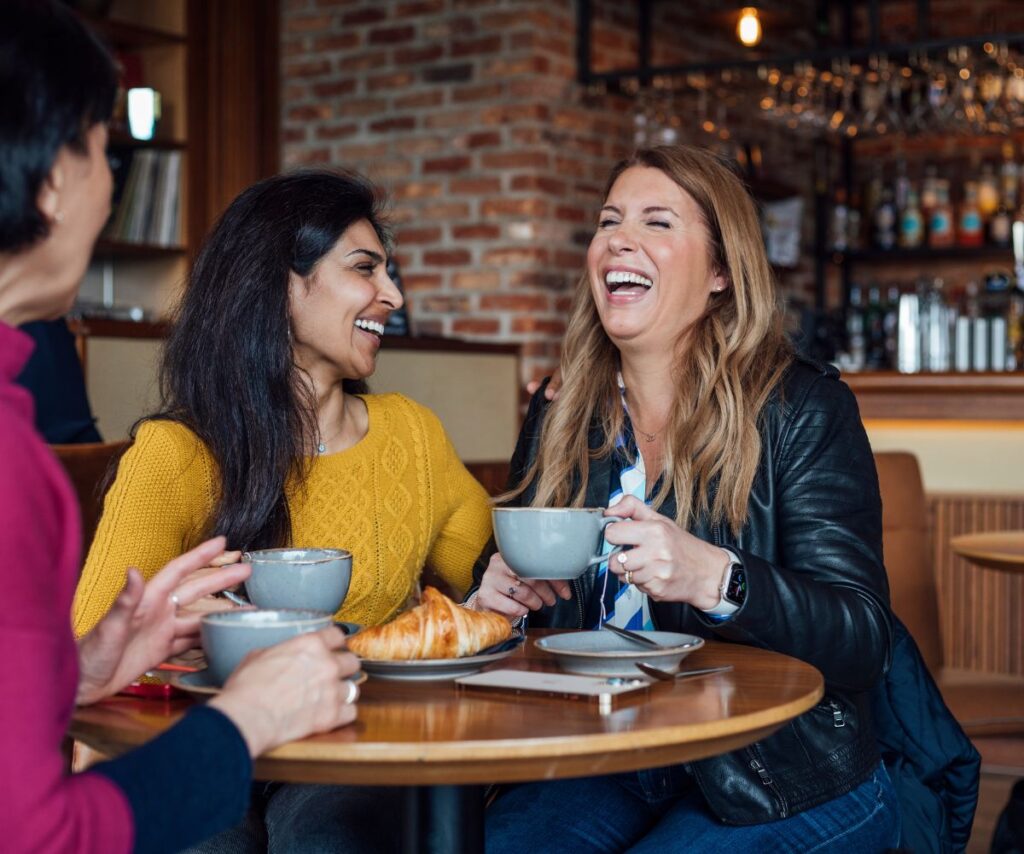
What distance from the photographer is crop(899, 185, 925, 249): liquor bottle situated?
6211 millimetres

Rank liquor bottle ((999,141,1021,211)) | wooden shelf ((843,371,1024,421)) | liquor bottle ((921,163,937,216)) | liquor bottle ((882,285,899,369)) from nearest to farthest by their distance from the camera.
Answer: wooden shelf ((843,371,1024,421)) < liquor bottle ((882,285,899,369)) < liquor bottle ((999,141,1021,211)) < liquor bottle ((921,163,937,216))

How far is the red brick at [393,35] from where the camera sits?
501 centimetres

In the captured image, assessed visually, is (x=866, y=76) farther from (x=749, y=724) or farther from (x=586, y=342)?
(x=749, y=724)

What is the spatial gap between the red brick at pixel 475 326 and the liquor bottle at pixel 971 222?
2.42 metres

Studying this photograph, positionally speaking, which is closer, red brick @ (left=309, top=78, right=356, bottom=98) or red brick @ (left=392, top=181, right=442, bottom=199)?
red brick @ (left=392, top=181, right=442, bottom=199)

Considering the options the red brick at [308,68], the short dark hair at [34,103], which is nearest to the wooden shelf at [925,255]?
the red brick at [308,68]

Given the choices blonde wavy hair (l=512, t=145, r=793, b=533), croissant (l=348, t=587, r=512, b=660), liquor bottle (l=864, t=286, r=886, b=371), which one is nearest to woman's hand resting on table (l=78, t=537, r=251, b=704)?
croissant (l=348, t=587, r=512, b=660)

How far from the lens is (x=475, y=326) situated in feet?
15.9

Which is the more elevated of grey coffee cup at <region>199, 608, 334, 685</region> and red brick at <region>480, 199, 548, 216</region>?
red brick at <region>480, 199, 548, 216</region>

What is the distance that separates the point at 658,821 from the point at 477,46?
361 centimetres

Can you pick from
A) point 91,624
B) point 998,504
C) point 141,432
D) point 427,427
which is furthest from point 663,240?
point 998,504

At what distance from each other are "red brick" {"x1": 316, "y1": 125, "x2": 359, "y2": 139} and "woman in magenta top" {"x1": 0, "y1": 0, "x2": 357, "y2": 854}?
4.20 meters

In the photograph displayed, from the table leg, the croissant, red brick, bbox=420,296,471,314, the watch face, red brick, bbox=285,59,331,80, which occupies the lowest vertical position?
the table leg

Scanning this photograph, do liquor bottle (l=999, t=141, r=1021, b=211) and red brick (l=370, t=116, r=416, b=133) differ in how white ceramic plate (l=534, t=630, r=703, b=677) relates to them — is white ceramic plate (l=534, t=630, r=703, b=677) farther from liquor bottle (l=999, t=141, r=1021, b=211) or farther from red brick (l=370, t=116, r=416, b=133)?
liquor bottle (l=999, t=141, r=1021, b=211)
